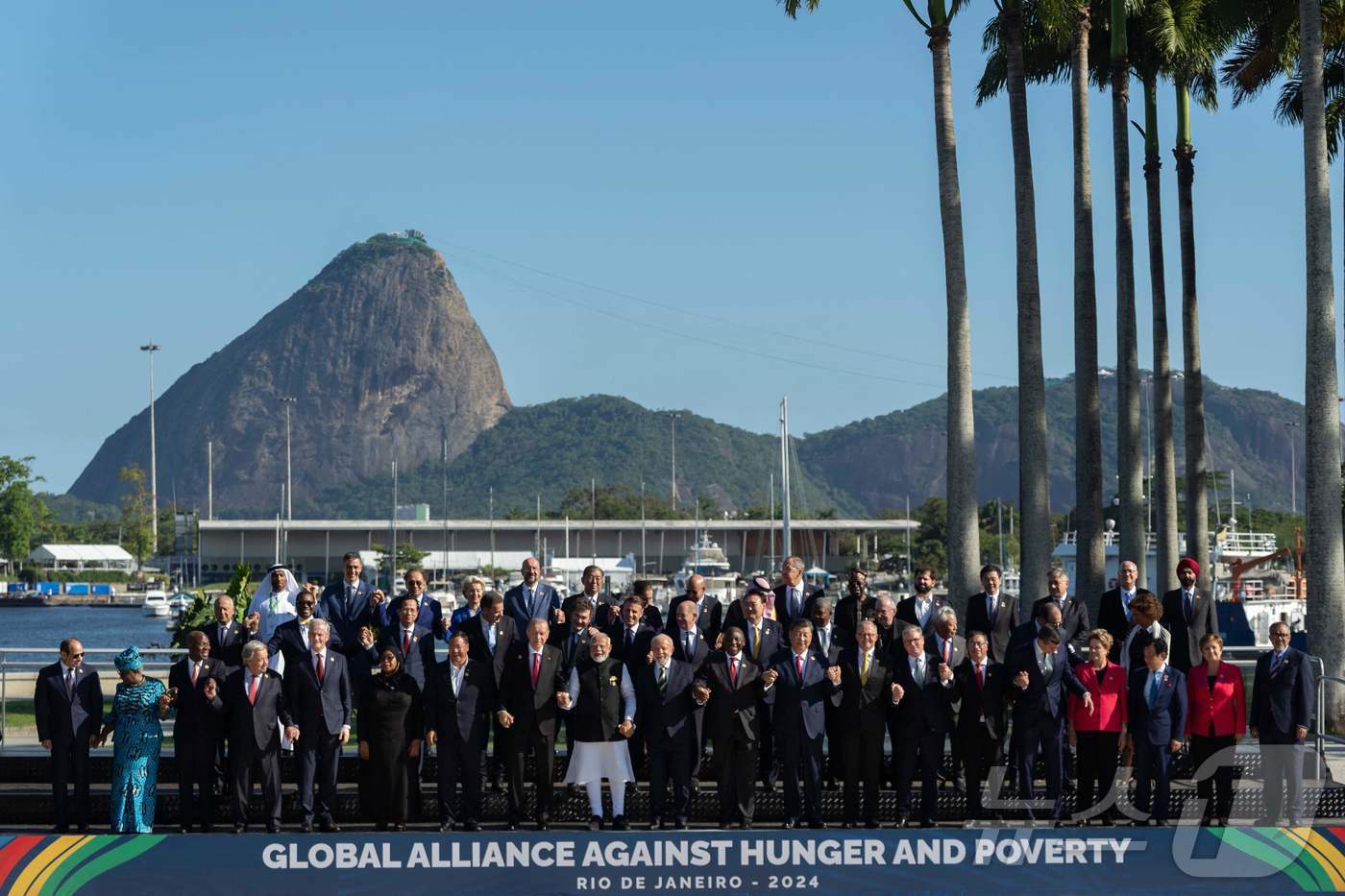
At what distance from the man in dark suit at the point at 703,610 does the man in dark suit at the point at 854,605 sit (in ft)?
3.77

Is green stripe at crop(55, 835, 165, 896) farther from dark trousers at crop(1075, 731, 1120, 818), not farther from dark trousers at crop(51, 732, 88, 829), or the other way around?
dark trousers at crop(1075, 731, 1120, 818)

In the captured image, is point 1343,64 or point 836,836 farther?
point 1343,64

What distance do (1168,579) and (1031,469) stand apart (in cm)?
765

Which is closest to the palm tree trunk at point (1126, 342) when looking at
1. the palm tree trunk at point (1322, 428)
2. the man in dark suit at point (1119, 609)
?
the palm tree trunk at point (1322, 428)

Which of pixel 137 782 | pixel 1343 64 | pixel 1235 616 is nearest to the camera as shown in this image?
pixel 137 782

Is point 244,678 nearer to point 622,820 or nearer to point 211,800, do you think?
point 211,800

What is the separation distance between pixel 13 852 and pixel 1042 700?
27.2 ft

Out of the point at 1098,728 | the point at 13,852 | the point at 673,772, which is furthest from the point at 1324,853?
the point at 13,852

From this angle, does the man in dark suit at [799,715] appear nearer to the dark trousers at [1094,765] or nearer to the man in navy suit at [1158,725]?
the dark trousers at [1094,765]

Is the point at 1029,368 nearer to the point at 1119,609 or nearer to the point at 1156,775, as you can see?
the point at 1119,609

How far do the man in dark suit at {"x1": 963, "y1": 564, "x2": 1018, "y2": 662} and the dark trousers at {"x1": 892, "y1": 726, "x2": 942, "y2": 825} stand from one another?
4.66 ft

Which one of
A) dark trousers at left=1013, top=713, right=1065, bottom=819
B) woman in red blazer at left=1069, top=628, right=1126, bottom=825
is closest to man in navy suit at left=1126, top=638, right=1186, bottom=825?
woman in red blazer at left=1069, top=628, right=1126, bottom=825

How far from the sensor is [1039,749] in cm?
1465

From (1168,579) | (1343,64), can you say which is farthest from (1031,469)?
(1343,64)
